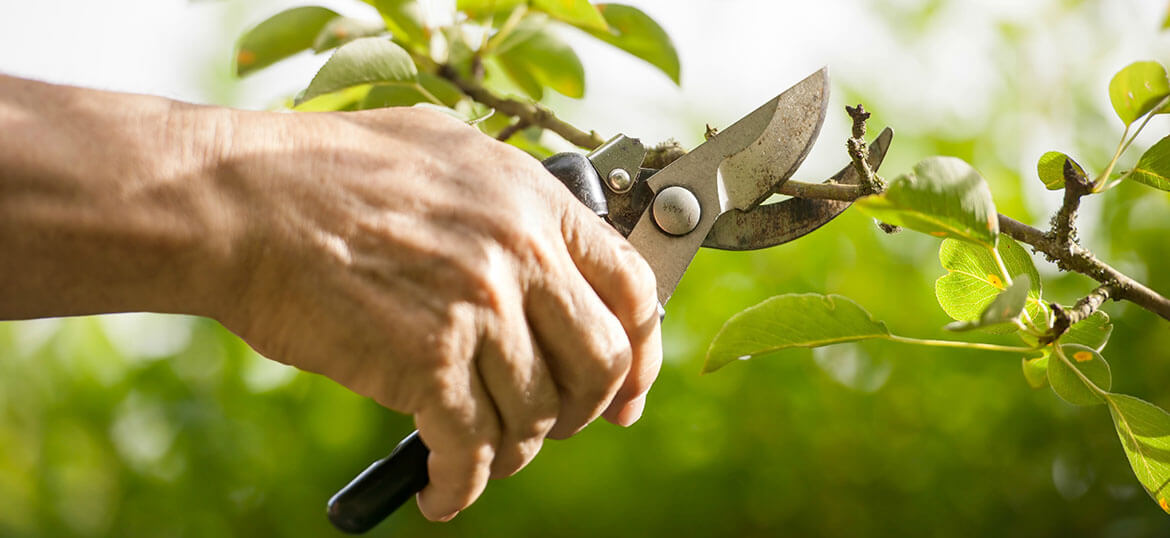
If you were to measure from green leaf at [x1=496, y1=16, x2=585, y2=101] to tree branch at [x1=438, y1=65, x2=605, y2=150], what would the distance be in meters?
0.05

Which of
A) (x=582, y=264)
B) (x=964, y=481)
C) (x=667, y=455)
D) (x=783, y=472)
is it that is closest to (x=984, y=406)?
(x=964, y=481)

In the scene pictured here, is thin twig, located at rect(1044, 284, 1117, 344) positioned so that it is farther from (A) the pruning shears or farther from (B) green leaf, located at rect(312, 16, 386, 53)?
(B) green leaf, located at rect(312, 16, 386, 53)

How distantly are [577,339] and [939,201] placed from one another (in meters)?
0.19

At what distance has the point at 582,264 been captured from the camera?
46 centimetres

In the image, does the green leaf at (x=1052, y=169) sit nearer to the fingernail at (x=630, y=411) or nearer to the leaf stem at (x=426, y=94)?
the fingernail at (x=630, y=411)

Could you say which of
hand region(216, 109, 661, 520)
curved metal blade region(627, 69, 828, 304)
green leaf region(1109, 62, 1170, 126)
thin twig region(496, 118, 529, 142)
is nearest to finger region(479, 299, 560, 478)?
hand region(216, 109, 661, 520)

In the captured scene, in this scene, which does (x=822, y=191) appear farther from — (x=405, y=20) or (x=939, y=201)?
(x=405, y=20)

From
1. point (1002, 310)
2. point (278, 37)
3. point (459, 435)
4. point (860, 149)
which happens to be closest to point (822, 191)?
point (860, 149)

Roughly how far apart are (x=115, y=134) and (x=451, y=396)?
0.20 m

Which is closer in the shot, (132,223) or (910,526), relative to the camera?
(132,223)

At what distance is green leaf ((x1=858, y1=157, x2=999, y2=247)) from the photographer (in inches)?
14.8

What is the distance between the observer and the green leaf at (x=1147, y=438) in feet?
1.49

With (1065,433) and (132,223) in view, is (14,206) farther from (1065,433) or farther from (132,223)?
(1065,433)

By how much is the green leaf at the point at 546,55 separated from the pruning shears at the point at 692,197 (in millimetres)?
213
